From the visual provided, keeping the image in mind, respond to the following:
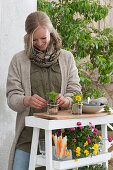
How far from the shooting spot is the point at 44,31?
1.94 metres

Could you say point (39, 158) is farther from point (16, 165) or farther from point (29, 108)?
point (29, 108)

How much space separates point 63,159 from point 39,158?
0.41ft

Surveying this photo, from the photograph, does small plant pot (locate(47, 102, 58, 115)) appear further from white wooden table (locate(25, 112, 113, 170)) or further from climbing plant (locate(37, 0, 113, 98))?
climbing plant (locate(37, 0, 113, 98))

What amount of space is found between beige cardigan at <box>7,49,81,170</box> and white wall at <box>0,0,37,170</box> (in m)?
0.53

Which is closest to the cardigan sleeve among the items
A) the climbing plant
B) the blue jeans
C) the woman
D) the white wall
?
→ the woman

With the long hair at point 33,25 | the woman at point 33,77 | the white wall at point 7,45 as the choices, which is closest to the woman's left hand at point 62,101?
the woman at point 33,77

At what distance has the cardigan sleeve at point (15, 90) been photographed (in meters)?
1.88

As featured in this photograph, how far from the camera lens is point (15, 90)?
75.7 inches

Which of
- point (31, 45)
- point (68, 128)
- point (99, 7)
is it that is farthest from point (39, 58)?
point (99, 7)

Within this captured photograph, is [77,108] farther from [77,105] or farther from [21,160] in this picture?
[21,160]

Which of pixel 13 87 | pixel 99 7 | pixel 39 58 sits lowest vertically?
pixel 13 87

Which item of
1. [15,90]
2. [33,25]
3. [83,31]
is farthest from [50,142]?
[83,31]

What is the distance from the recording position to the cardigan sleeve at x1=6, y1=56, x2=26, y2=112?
6.16 ft

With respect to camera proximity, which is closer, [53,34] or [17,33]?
[53,34]
